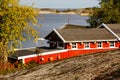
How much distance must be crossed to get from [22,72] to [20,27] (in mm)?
30981

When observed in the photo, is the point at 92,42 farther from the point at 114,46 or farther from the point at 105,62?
the point at 105,62

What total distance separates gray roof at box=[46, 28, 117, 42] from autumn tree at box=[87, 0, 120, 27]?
75.3 feet

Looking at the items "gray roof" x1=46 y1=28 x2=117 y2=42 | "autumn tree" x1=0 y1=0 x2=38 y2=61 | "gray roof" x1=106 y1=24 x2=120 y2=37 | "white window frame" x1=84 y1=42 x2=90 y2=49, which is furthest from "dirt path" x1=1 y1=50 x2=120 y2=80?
"gray roof" x1=106 y1=24 x2=120 y2=37

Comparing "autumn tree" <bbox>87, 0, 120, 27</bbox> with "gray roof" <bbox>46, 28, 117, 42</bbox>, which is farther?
"autumn tree" <bbox>87, 0, 120, 27</bbox>

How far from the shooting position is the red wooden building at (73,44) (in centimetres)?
4128

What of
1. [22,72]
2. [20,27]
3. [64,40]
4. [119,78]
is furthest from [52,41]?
[119,78]

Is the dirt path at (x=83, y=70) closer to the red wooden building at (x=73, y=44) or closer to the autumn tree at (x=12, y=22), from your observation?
the autumn tree at (x=12, y=22)

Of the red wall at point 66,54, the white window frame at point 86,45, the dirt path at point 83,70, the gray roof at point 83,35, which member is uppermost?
the dirt path at point 83,70

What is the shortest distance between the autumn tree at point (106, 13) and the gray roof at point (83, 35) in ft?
75.3

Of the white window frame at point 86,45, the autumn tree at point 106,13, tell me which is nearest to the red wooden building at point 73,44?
the white window frame at point 86,45

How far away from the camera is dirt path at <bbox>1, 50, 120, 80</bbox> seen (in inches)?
270

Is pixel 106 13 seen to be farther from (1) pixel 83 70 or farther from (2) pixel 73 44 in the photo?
(1) pixel 83 70

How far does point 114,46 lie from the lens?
149 ft

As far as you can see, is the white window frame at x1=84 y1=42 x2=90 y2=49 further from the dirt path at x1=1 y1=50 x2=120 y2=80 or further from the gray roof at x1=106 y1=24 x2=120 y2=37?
the dirt path at x1=1 y1=50 x2=120 y2=80
